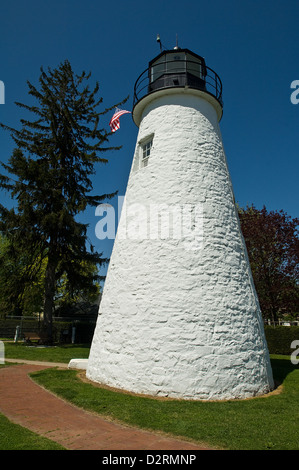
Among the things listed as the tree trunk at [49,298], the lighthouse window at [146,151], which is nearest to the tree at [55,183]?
the tree trunk at [49,298]

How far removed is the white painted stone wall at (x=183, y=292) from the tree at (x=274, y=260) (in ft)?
44.2

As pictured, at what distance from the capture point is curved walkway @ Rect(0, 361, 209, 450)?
4.00 metres

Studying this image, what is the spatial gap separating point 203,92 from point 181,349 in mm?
7920

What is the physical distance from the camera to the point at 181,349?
6492mm

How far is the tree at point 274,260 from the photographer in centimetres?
1964

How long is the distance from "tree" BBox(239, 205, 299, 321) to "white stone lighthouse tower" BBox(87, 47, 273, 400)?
13430 mm

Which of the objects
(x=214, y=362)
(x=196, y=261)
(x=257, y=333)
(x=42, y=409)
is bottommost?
(x=42, y=409)

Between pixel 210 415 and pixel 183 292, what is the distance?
8.58 ft

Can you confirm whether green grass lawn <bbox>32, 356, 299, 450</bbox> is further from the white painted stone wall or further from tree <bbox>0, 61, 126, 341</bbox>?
tree <bbox>0, 61, 126, 341</bbox>

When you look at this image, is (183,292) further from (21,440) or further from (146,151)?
(146,151)

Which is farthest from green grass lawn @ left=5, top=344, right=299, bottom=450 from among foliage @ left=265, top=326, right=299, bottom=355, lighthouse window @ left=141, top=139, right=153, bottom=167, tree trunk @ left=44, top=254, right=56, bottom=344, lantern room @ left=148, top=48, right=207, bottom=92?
tree trunk @ left=44, top=254, right=56, bottom=344

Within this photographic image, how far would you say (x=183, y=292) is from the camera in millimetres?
6992
